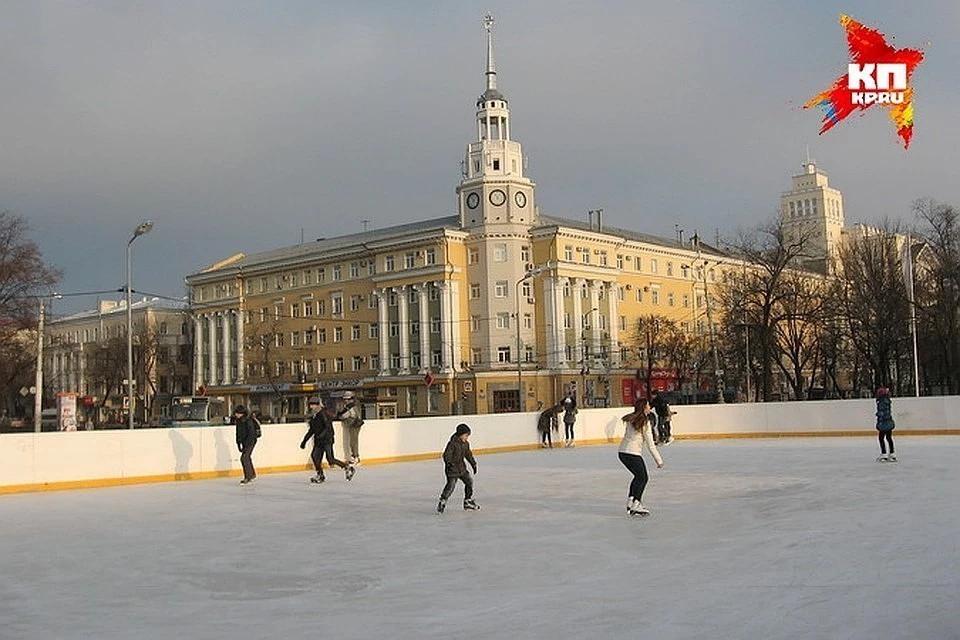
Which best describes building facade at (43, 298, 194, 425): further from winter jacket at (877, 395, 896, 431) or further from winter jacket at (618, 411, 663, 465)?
winter jacket at (618, 411, 663, 465)

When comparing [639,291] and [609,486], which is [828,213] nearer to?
[639,291]

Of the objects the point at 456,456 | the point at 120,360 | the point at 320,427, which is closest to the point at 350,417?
the point at 320,427

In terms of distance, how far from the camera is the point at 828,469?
2258 centimetres

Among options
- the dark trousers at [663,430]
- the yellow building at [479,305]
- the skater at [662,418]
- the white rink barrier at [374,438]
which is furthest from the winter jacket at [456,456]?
the yellow building at [479,305]

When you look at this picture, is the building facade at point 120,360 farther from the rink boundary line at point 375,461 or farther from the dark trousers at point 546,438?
the rink boundary line at point 375,461

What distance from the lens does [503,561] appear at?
37.2ft

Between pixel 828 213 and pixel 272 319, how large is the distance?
81772 mm

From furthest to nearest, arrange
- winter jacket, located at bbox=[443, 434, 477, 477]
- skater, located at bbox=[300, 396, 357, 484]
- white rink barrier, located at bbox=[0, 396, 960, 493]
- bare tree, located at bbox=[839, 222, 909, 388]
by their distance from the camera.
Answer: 1. bare tree, located at bbox=[839, 222, 909, 388]
2. white rink barrier, located at bbox=[0, 396, 960, 493]
3. skater, located at bbox=[300, 396, 357, 484]
4. winter jacket, located at bbox=[443, 434, 477, 477]

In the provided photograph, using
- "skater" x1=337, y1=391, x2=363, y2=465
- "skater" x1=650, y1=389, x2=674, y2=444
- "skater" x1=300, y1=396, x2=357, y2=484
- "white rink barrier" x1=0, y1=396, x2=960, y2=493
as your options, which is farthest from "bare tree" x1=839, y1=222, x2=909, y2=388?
"skater" x1=300, y1=396, x2=357, y2=484

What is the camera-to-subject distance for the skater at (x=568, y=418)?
37500 millimetres

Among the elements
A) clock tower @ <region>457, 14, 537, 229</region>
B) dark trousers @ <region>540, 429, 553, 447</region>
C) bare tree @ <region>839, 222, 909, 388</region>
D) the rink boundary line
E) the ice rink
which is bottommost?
the ice rink

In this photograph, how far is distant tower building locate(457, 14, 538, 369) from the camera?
76688 millimetres

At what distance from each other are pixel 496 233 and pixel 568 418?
41441 mm

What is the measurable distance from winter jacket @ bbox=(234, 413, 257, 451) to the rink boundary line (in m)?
3.19
